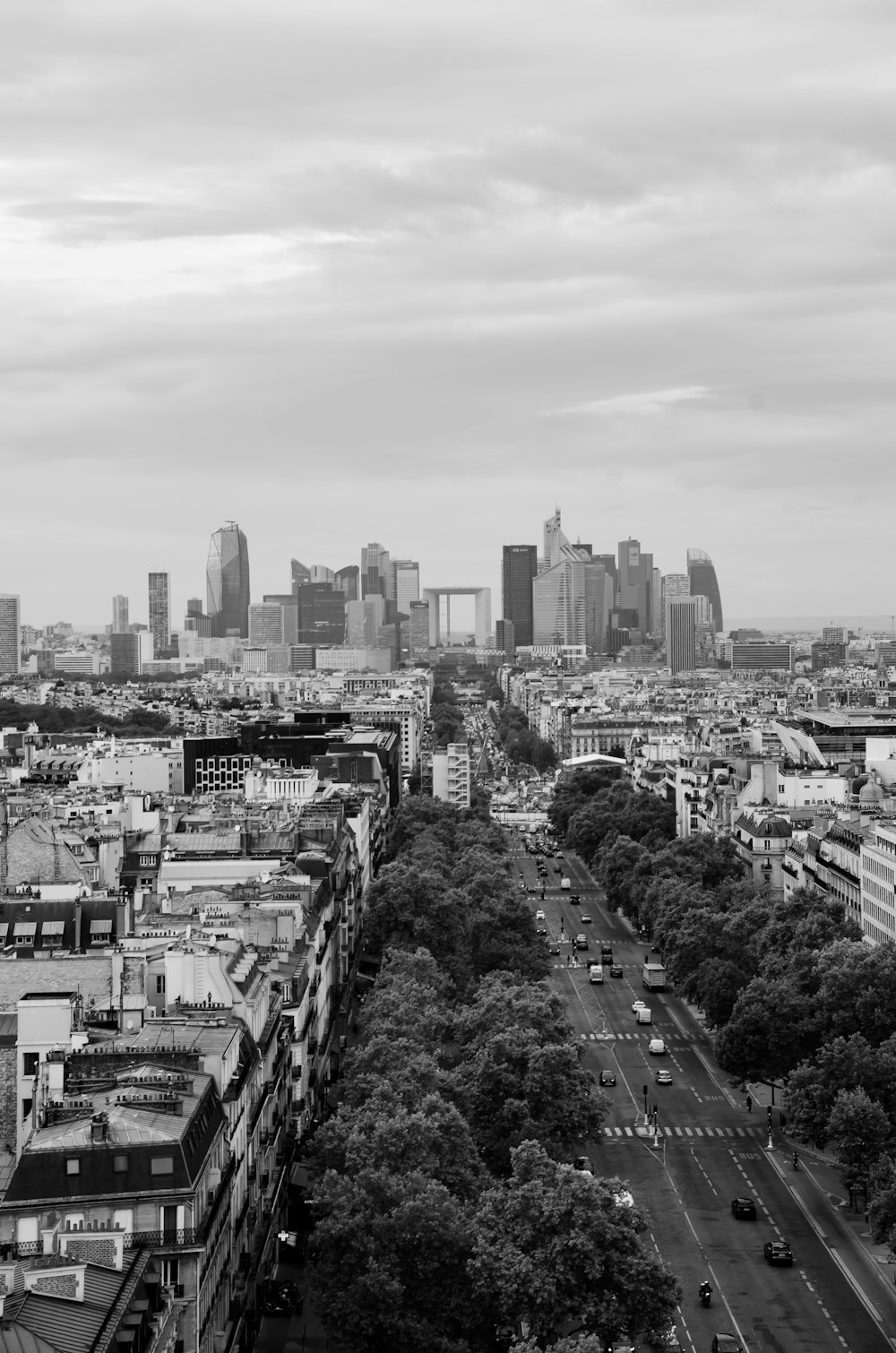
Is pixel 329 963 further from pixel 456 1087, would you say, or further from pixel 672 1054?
pixel 456 1087

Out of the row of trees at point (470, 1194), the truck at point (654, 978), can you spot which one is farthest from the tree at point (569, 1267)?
the truck at point (654, 978)

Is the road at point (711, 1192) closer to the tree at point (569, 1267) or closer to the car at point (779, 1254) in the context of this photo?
the car at point (779, 1254)

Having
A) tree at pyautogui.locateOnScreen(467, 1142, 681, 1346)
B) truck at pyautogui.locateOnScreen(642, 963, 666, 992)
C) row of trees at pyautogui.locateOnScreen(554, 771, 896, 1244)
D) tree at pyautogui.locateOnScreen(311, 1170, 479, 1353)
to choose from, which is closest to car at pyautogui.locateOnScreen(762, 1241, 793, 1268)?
row of trees at pyautogui.locateOnScreen(554, 771, 896, 1244)

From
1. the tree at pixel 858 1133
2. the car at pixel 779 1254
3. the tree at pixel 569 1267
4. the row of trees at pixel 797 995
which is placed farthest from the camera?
the row of trees at pixel 797 995

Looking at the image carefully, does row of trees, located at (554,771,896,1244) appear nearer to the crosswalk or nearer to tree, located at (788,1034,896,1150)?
tree, located at (788,1034,896,1150)

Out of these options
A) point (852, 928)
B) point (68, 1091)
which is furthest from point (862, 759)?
point (68, 1091)

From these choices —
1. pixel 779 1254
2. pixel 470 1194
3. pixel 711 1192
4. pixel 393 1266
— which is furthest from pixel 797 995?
pixel 393 1266
